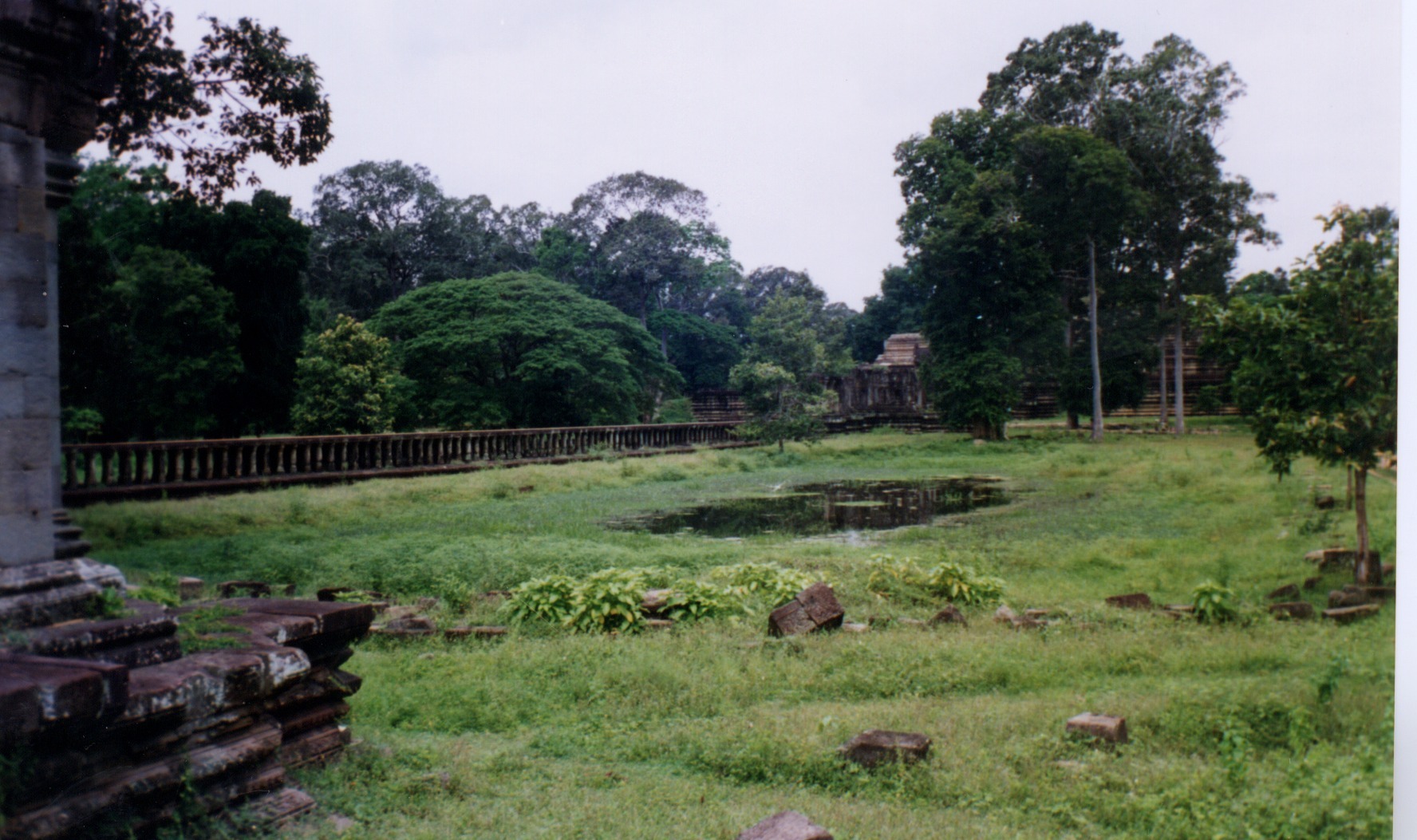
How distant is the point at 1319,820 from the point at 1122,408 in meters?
2.09

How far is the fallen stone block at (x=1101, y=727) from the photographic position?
3105mm

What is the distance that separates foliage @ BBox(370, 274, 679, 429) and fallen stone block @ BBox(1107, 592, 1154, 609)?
251 centimetres

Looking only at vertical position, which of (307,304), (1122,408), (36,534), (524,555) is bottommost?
(524,555)

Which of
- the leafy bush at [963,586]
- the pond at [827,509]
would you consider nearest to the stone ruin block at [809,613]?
the leafy bush at [963,586]

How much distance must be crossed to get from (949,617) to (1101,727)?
4.00 feet

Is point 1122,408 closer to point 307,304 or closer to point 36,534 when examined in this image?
point 307,304

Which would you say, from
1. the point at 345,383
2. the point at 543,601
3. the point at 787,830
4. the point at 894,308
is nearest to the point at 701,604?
the point at 543,601

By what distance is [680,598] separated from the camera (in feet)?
A: 15.1

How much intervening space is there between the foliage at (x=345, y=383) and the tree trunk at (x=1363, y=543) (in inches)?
163

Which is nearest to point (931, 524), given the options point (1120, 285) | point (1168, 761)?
point (1120, 285)

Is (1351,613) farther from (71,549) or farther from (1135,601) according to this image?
(71,549)

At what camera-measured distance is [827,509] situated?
532cm

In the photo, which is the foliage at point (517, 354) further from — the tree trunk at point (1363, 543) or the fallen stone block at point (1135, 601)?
the tree trunk at point (1363, 543)

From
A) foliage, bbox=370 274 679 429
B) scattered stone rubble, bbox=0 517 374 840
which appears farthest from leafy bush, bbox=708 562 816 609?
scattered stone rubble, bbox=0 517 374 840
